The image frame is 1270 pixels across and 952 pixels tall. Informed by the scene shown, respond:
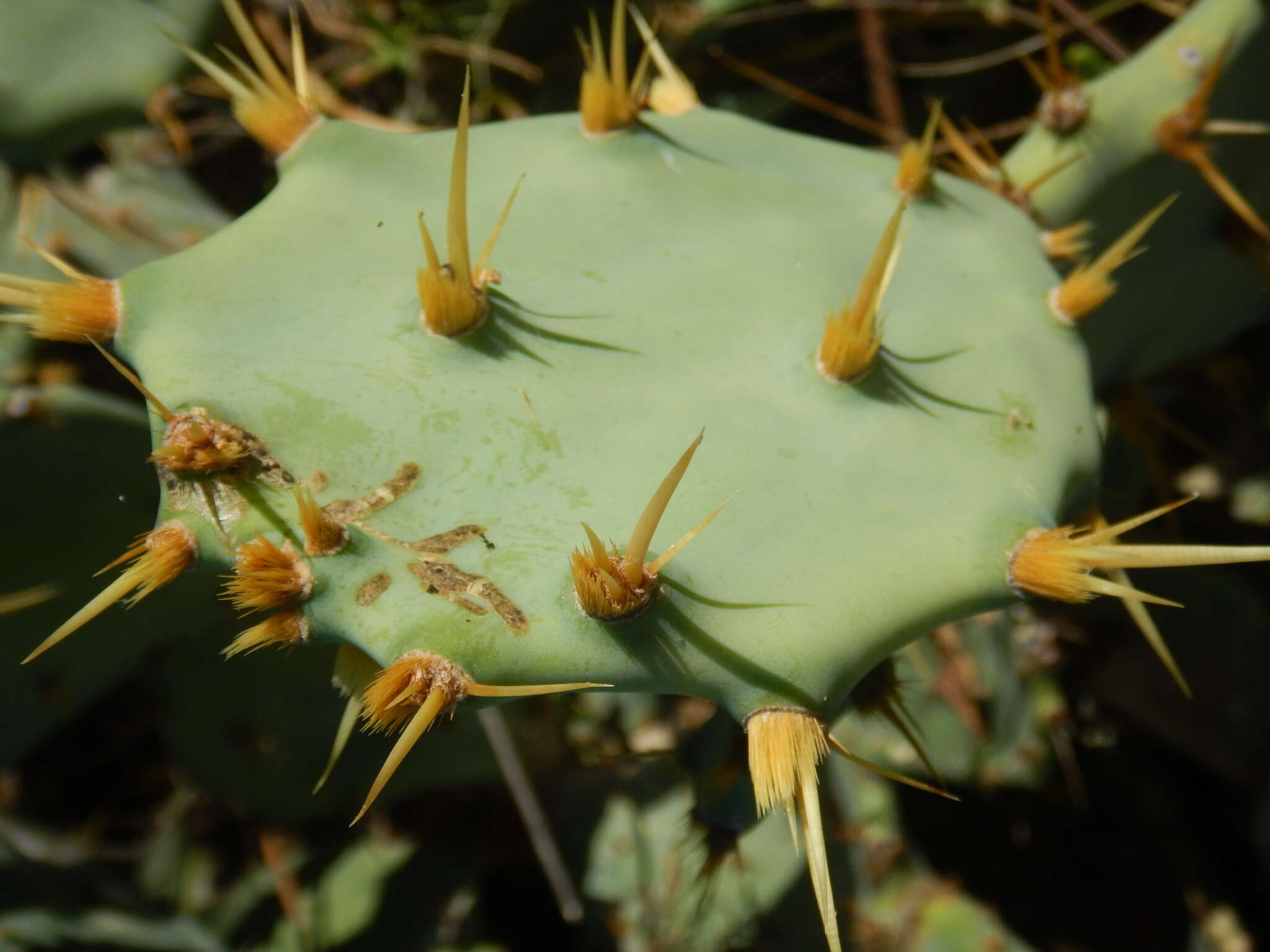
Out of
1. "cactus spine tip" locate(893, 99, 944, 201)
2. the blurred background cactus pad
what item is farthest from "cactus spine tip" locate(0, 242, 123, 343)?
"cactus spine tip" locate(893, 99, 944, 201)

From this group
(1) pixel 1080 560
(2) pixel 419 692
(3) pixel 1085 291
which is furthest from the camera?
(3) pixel 1085 291

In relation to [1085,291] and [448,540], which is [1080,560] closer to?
[1085,291]

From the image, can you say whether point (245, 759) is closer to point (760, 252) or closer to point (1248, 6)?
point (760, 252)

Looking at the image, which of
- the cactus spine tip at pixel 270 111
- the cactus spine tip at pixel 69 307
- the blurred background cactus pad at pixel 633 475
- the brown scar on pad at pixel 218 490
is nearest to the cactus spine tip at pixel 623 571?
the blurred background cactus pad at pixel 633 475

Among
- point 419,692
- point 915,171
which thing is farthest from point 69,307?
point 915,171

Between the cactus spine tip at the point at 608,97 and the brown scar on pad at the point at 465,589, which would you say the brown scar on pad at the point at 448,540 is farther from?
the cactus spine tip at the point at 608,97

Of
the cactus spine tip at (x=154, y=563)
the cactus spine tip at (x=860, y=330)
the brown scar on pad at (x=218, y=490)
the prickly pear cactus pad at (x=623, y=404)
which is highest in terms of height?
the cactus spine tip at (x=860, y=330)

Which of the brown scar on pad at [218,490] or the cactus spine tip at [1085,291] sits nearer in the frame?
the brown scar on pad at [218,490]

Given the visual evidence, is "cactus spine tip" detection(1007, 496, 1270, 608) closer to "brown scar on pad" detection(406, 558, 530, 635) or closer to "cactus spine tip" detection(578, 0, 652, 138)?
"brown scar on pad" detection(406, 558, 530, 635)
